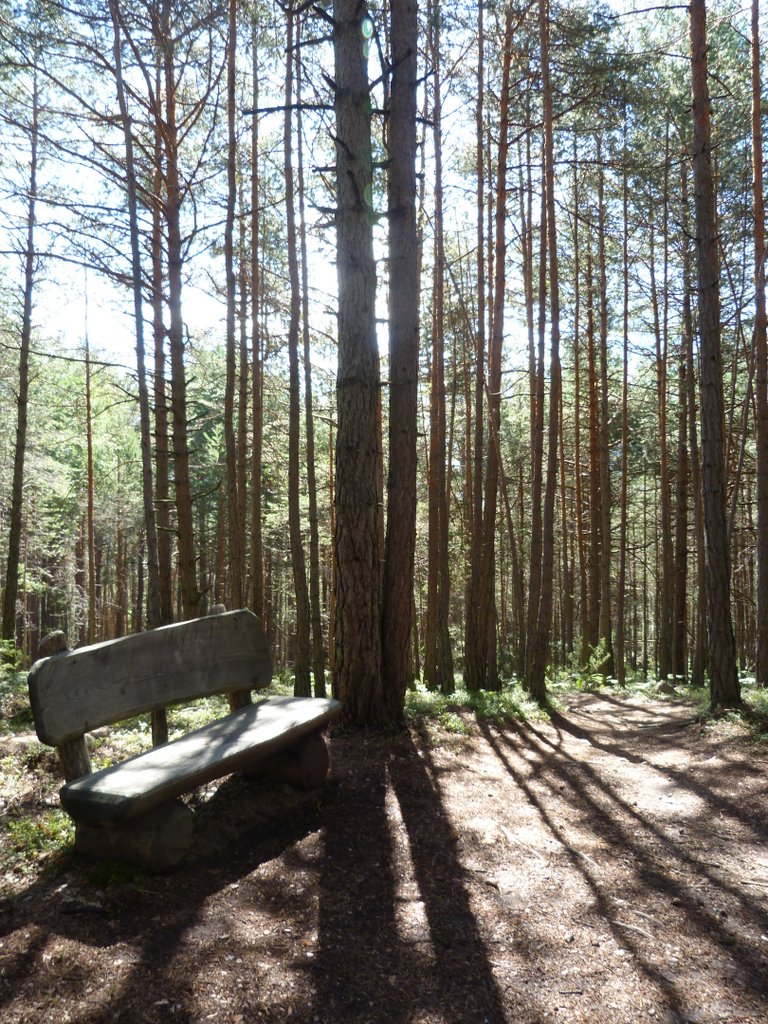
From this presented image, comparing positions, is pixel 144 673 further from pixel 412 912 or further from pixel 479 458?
pixel 479 458

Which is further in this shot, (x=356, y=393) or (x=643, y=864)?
(x=356, y=393)

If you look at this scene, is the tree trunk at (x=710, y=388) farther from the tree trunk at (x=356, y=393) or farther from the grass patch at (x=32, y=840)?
the grass patch at (x=32, y=840)

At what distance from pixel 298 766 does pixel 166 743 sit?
0.80 meters

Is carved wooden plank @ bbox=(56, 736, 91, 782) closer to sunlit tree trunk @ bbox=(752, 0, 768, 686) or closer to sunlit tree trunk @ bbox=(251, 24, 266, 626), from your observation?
sunlit tree trunk @ bbox=(251, 24, 266, 626)

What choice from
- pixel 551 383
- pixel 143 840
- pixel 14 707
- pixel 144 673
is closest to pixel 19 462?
pixel 14 707

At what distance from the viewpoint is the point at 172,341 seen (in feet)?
23.7

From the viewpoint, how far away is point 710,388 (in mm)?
7961

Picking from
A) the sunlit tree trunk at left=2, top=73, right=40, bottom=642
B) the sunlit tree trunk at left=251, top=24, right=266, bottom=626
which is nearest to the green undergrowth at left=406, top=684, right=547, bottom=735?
the sunlit tree trunk at left=251, top=24, right=266, bottom=626

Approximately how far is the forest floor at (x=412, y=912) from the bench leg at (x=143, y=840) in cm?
8

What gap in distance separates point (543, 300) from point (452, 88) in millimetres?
4551

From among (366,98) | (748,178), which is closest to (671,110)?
(748,178)

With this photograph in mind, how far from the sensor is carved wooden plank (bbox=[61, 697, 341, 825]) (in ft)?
9.82

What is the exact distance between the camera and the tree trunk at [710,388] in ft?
25.4

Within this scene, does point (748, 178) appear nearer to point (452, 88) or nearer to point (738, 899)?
point (452, 88)
